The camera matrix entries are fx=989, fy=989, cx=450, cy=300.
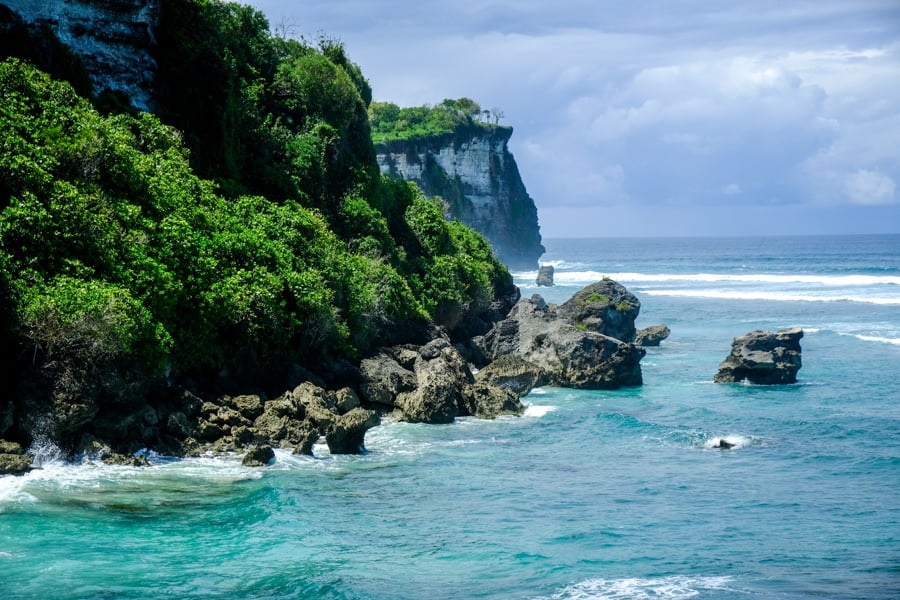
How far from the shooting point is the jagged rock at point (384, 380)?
101 feet

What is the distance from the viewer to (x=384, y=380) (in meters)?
31.4

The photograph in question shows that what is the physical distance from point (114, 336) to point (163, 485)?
3.85 m

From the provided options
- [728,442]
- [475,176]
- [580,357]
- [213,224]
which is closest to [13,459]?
[213,224]

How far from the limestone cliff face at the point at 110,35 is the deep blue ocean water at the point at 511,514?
16.0m

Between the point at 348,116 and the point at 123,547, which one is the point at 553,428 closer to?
the point at 123,547

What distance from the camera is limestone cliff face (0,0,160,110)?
3212 centimetres

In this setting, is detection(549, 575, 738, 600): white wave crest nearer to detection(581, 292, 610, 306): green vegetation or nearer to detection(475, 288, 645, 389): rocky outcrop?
detection(475, 288, 645, 389): rocky outcrop

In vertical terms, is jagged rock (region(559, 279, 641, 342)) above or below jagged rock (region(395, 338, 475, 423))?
above

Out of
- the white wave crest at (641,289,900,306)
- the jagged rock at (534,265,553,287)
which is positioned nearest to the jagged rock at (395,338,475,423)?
the white wave crest at (641,289,900,306)

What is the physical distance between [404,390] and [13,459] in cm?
1314

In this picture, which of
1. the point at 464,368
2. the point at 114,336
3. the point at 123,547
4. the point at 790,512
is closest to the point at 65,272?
the point at 114,336

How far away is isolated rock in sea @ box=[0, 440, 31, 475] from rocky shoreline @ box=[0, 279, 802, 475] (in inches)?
0.8

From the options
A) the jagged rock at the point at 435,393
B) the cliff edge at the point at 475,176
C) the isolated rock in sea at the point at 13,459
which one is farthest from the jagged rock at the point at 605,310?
the cliff edge at the point at 475,176

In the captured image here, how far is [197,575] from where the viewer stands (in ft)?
55.4
